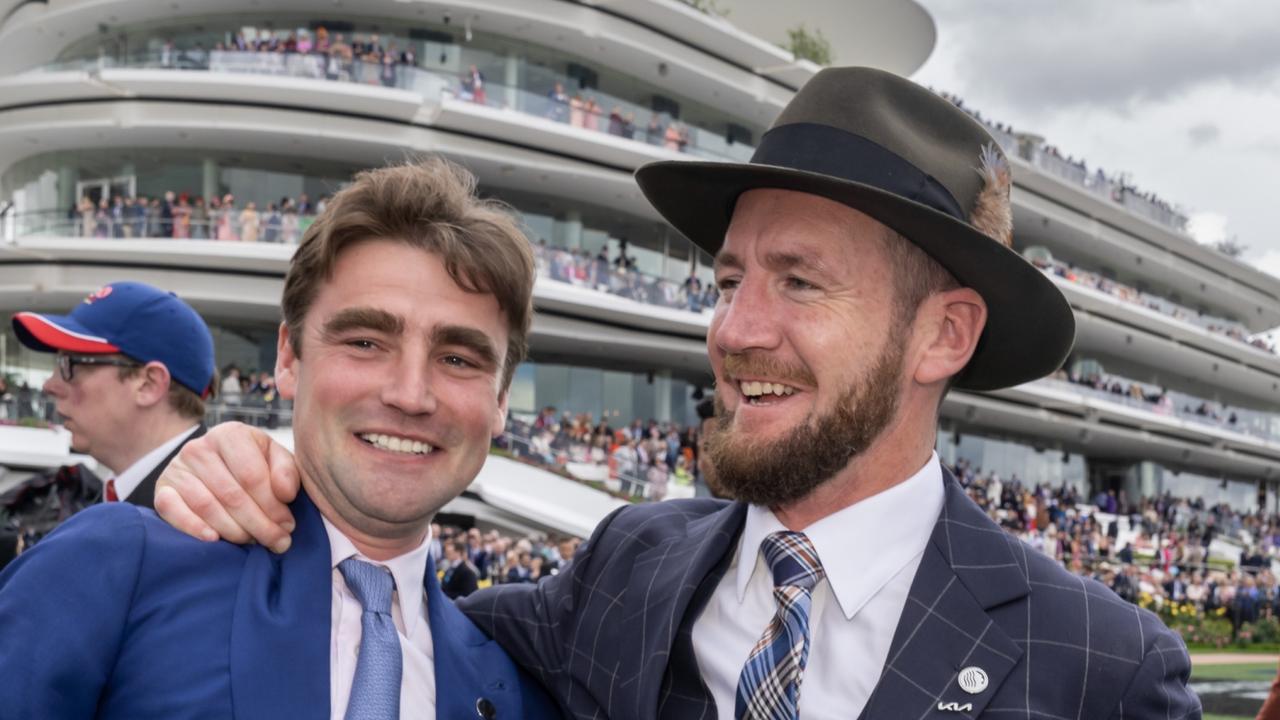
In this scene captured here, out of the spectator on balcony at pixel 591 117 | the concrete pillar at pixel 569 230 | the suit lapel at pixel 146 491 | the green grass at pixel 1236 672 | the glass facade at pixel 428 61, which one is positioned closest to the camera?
the suit lapel at pixel 146 491

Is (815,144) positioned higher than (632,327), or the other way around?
(815,144)

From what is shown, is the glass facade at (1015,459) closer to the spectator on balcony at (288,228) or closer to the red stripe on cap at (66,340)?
the spectator on balcony at (288,228)

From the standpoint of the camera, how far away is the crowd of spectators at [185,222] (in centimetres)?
2597

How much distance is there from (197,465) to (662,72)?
105 ft

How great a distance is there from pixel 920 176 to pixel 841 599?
38.0 inches

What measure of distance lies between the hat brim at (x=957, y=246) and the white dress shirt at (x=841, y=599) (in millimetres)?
398

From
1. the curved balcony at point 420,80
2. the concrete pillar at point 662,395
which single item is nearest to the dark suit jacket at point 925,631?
the curved balcony at point 420,80

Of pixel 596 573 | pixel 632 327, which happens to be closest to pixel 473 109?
pixel 632 327

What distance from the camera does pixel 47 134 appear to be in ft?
93.2

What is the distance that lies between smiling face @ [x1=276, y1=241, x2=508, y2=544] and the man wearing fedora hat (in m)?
0.15

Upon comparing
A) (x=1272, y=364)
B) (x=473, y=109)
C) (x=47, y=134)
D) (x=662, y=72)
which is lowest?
(x=1272, y=364)

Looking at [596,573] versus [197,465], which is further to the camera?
[596,573]

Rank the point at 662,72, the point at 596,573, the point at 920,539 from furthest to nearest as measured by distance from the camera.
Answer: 1. the point at 662,72
2. the point at 596,573
3. the point at 920,539

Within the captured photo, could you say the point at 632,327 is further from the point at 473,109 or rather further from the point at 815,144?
the point at 815,144
